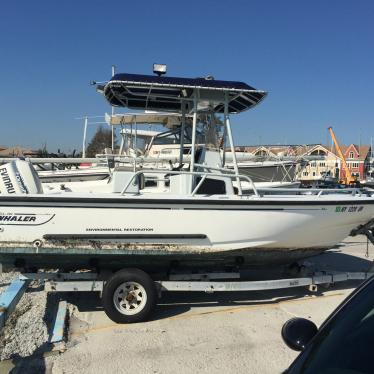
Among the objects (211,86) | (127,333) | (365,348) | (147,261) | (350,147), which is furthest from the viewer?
(350,147)

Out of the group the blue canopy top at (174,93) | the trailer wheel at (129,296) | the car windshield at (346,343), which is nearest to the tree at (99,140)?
the blue canopy top at (174,93)

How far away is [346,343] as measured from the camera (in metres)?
2.04

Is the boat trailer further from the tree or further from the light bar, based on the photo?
the tree

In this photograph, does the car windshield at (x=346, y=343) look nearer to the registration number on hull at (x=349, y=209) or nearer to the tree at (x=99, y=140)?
the registration number on hull at (x=349, y=209)

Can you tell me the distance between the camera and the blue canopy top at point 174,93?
5973mm

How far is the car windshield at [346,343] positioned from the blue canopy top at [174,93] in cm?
425

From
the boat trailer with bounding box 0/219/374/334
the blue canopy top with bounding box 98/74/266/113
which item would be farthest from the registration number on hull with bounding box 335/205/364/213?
the blue canopy top with bounding box 98/74/266/113

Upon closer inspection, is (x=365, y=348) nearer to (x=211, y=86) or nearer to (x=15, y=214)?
(x=15, y=214)

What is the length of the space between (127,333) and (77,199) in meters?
1.62

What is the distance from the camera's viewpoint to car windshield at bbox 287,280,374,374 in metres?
1.92

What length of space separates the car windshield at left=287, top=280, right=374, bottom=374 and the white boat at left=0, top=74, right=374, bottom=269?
331 cm

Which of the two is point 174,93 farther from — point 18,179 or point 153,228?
point 18,179

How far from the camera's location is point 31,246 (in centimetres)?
525

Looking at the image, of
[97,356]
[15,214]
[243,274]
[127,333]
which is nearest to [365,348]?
[97,356]
